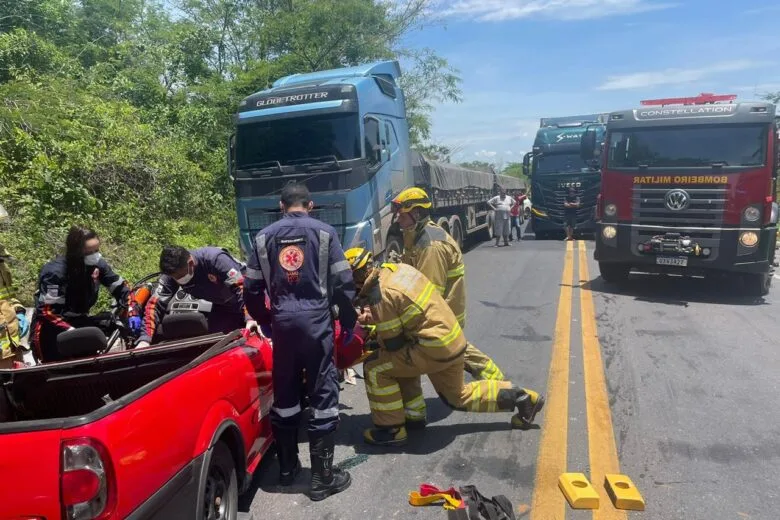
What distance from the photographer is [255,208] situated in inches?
334

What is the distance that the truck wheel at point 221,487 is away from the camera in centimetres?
271

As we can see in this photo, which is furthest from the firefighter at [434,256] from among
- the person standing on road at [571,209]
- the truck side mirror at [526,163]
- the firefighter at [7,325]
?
the person standing on road at [571,209]

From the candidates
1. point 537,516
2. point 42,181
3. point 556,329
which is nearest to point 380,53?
point 42,181

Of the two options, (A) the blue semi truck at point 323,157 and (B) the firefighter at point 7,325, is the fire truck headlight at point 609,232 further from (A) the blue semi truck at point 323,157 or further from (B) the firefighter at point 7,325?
(B) the firefighter at point 7,325

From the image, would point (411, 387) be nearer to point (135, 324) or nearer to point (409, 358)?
point (409, 358)

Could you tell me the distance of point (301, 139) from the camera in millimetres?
8391

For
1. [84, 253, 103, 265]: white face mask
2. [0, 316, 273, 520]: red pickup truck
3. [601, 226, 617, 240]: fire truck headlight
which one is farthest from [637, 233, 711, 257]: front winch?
[84, 253, 103, 265]: white face mask

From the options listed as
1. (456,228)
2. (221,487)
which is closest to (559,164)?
(456,228)

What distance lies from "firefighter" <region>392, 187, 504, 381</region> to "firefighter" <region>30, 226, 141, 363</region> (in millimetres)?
2278

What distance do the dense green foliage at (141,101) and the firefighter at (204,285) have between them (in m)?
4.74

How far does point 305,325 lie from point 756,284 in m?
7.92

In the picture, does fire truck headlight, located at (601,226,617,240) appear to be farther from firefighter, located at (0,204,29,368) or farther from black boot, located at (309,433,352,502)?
firefighter, located at (0,204,29,368)

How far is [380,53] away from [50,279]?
1777 centimetres

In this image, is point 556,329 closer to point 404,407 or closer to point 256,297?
point 404,407
